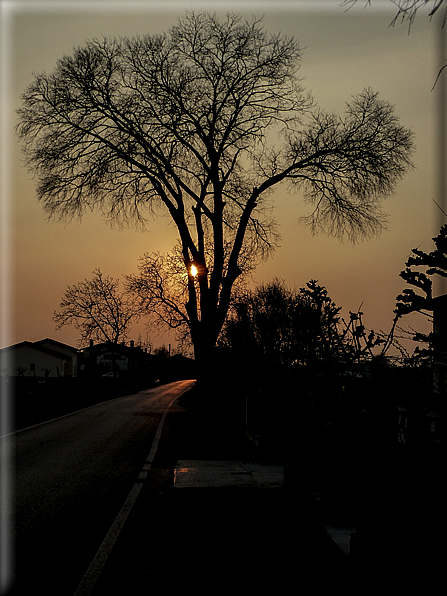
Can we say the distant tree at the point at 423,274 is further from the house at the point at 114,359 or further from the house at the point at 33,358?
the house at the point at 33,358

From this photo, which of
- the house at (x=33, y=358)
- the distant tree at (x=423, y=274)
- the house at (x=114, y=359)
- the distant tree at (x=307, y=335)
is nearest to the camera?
the distant tree at (x=423, y=274)

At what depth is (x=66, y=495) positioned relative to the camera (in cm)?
927

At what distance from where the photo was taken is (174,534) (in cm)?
729

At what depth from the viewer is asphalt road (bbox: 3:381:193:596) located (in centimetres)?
602

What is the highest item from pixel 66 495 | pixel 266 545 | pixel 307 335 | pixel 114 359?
pixel 114 359

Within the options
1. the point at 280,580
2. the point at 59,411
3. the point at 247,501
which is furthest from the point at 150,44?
the point at 280,580

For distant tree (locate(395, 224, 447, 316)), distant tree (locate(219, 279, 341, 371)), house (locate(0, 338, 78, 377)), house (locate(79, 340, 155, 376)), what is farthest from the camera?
house (locate(0, 338, 78, 377))

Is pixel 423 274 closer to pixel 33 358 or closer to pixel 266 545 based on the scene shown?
pixel 266 545

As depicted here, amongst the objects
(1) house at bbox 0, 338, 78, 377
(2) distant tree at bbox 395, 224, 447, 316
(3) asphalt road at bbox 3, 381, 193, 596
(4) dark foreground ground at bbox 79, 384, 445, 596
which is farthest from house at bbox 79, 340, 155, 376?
(2) distant tree at bbox 395, 224, 447, 316

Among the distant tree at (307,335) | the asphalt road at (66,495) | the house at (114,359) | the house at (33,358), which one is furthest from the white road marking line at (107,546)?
the house at (33,358)

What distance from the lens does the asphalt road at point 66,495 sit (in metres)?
6.02

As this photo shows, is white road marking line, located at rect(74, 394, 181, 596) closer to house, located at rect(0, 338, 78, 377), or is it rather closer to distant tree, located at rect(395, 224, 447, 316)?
distant tree, located at rect(395, 224, 447, 316)

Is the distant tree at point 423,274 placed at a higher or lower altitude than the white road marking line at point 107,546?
higher

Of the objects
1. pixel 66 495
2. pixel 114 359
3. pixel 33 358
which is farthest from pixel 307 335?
pixel 33 358
